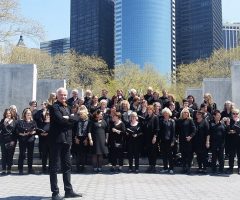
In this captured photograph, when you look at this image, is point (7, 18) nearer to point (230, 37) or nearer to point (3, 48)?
point (3, 48)

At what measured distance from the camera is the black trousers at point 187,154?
12359 mm

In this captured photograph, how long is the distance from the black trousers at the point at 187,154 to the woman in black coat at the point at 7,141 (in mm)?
5363

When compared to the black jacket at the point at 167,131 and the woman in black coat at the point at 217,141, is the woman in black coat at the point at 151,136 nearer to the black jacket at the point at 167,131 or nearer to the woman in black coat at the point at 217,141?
the black jacket at the point at 167,131

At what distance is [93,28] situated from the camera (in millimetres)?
116750

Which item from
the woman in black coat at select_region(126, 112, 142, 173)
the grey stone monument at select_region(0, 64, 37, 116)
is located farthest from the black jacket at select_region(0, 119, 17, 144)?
the grey stone monument at select_region(0, 64, 37, 116)

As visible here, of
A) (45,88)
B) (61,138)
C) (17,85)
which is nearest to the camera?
(61,138)

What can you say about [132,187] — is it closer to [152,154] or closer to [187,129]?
[152,154]

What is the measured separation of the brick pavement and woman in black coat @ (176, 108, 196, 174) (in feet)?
2.38

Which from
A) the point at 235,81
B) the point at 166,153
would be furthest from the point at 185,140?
the point at 235,81

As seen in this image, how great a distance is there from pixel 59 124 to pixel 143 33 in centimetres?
10815

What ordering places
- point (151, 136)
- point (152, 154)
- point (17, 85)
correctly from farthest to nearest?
1. point (17, 85)
2. point (151, 136)
3. point (152, 154)

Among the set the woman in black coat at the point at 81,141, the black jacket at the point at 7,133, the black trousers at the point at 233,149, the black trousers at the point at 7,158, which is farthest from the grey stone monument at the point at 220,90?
the black trousers at the point at 7,158

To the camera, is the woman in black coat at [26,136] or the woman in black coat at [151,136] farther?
the woman in black coat at [151,136]

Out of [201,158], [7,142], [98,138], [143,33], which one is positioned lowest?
[201,158]
